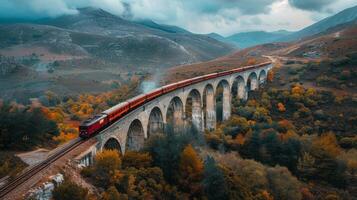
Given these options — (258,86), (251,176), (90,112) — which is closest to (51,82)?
(90,112)

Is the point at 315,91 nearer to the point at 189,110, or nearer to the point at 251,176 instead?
the point at 189,110

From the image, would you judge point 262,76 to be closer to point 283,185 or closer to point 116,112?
point 283,185

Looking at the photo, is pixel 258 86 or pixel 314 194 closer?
pixel 314 194

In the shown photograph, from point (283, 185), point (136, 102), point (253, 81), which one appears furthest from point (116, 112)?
point (253, 81)

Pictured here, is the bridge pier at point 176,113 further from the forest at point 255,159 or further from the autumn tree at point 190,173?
the autumn tree at point 190,173

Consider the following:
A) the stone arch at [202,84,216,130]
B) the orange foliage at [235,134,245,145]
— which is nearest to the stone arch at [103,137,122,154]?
the orange foliage at [235,134,245,145]

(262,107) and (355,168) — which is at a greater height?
(262,107)
